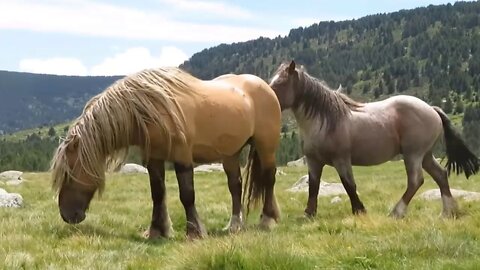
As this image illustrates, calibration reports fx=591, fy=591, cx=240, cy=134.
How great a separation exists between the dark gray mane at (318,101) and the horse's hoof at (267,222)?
2025 millimetres

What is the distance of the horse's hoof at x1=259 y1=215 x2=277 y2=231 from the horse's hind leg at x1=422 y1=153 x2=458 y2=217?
3.01m

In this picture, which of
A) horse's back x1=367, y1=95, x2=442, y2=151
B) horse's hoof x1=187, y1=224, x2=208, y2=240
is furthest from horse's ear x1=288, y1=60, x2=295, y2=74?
horse's hoof x1=187, y1=224, x2=208, y2=240

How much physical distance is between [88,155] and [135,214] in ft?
12.3

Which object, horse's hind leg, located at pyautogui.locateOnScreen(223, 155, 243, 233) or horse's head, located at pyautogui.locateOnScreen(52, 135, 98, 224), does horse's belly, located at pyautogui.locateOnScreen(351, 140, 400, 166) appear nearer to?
horse's hind leg, located at pyautogui.locateOnScreen(223, 155, 243, 233)

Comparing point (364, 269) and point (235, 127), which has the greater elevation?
point (235, 127)

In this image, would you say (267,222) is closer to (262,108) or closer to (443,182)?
(262,108)

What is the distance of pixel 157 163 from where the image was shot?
8.98m

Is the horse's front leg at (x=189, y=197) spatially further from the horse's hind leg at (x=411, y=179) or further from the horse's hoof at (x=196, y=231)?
the horse's hind leg at (x=411, y=179)

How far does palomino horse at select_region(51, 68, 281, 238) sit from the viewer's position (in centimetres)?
813

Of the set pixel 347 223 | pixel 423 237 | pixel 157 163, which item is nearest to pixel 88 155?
pixel 157 163

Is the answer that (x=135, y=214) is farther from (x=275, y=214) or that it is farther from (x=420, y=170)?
(x=420, y=170)

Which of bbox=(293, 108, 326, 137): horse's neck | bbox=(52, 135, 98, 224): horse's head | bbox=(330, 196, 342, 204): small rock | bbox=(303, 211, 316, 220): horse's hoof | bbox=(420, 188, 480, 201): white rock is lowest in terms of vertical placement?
bbox=(330, 196, 342, 204): small rock

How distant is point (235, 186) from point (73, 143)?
312 cm

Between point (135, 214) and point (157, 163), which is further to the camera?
point (135, 214)
